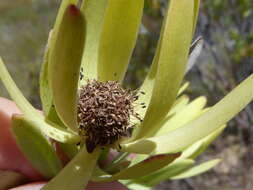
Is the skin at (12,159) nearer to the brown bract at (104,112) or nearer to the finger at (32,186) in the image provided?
the finger at (32,186)

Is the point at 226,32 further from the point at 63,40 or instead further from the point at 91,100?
the point at 63,40

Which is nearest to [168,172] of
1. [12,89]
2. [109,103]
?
[109,103]

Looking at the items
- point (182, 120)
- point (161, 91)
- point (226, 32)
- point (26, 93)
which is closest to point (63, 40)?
point (161, 91)

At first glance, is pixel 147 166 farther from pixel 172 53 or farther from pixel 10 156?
pixel 10 156

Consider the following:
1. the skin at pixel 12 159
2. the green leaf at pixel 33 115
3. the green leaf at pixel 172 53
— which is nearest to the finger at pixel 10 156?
the skin at pixel 12 159

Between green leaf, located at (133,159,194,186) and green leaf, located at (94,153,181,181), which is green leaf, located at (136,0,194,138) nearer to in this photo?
green leaf, located at (94,153,181,181)

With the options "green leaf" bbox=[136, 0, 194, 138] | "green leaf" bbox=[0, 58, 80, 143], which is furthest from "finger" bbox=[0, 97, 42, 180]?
"green leaf" bbox=[136, 0, 194, 138]

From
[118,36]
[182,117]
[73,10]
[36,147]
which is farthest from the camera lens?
[182,117]
